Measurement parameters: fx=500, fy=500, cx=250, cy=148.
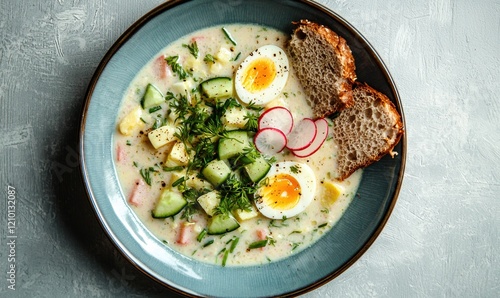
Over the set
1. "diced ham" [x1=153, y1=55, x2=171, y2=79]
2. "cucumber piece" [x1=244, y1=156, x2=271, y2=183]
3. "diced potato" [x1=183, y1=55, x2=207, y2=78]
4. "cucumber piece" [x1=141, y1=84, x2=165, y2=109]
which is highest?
"diced potato" [x1=183, y1=55, x2=207, y2=78]

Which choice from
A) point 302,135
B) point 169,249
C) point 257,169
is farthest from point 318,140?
point 169,249

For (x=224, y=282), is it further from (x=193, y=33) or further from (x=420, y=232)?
(x=193, y=33)

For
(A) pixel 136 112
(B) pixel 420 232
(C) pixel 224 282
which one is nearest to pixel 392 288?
(B) pixel 420 232

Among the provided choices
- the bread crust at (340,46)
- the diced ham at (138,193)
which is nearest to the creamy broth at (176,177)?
the diced ham at (138,193)

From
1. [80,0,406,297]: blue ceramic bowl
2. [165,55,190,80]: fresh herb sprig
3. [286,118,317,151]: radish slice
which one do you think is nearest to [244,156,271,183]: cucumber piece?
[286,118,317,151]: radish slice

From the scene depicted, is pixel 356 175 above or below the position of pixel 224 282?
above

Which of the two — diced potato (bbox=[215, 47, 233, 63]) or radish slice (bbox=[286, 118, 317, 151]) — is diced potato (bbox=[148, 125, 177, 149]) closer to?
diced potato (bbox=[215, 47, 233, 63])

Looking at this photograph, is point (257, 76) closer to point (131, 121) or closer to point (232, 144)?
point (232, 144)
